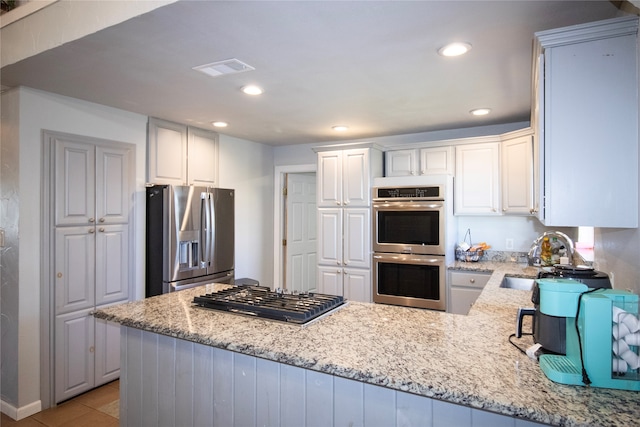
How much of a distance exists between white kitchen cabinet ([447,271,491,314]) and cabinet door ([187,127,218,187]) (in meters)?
2.73

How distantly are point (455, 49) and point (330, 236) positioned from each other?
2.51 m

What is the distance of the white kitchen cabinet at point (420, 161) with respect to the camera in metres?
3.87

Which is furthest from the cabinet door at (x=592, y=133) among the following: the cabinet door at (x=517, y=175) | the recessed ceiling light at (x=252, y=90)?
the cabinet door at (x=517, y=175)

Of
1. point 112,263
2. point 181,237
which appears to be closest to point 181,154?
point 181,237

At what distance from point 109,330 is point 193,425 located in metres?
1.97

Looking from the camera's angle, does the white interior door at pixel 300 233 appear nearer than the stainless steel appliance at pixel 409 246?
No

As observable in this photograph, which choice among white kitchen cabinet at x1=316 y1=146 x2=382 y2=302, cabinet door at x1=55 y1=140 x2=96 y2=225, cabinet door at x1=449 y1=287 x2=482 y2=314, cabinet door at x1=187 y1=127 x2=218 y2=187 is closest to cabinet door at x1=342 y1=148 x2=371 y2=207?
white kitchen cabinet at x1=316 y1=146 x2=382 y2=302

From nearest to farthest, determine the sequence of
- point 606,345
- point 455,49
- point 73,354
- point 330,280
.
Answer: point 606,345 → point 455,49 → point 73,354 → point 330,280

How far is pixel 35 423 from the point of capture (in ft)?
8.57

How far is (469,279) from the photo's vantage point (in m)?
3.51

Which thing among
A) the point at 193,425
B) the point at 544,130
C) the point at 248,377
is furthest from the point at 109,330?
the point at 544,130

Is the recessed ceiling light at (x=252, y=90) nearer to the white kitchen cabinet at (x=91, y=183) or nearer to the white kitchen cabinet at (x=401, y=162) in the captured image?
the white kitchen cabinet at (x=91, y=183)

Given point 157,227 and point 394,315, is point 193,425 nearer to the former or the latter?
point 394,315

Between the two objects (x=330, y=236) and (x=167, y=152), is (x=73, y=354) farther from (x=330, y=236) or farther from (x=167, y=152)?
(x=330, y=236)
